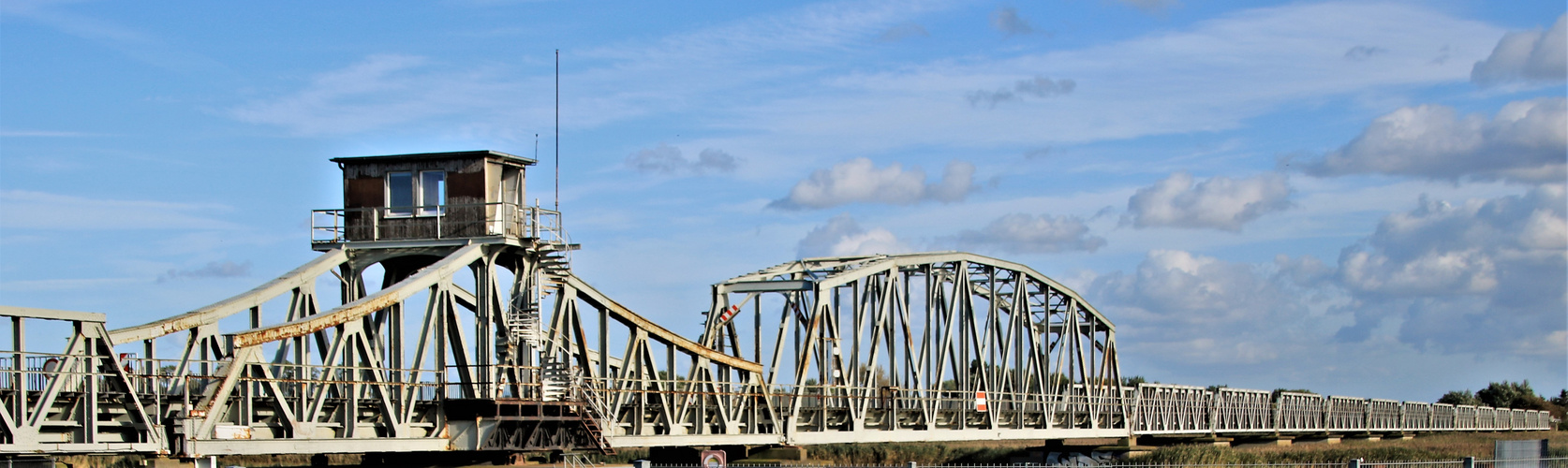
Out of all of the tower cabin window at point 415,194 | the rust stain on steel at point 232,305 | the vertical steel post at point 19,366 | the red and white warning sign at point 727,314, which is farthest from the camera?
the red and white warning sign at point 727,314

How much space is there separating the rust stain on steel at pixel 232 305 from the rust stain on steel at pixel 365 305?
1.93 m

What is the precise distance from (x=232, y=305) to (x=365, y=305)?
116 inches

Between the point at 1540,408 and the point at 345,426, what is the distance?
16980 centimetres

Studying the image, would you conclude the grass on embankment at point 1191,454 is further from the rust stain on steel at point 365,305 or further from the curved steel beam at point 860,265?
the rust stain on steel at point 365,305

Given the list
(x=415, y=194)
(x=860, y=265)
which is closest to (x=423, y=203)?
(x=415, y=194)

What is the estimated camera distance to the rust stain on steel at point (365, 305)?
35.8 metres

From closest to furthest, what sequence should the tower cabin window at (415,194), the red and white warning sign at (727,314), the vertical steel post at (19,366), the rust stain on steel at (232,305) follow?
the vertical steel post at (19,366)
the rust stain on steel at (232,305)
the tower cabin window at (415,194)
the red and white warning sign at (727,314)

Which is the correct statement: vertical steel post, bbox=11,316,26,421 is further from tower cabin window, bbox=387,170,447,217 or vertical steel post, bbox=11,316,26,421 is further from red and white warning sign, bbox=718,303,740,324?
red and white warning sign, bbox=718,303,740,324

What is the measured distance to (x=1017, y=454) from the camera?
8481cm

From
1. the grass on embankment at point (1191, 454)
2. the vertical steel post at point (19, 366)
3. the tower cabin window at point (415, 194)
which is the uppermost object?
the tower cabin window at point (415, 194)

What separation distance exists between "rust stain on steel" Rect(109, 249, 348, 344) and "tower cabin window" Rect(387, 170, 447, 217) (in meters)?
1.94

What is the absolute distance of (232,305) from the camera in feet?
125

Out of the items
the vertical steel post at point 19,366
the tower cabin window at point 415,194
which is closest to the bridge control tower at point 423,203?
the tower cabin window at point 415,194

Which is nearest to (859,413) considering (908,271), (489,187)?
(908,271)
